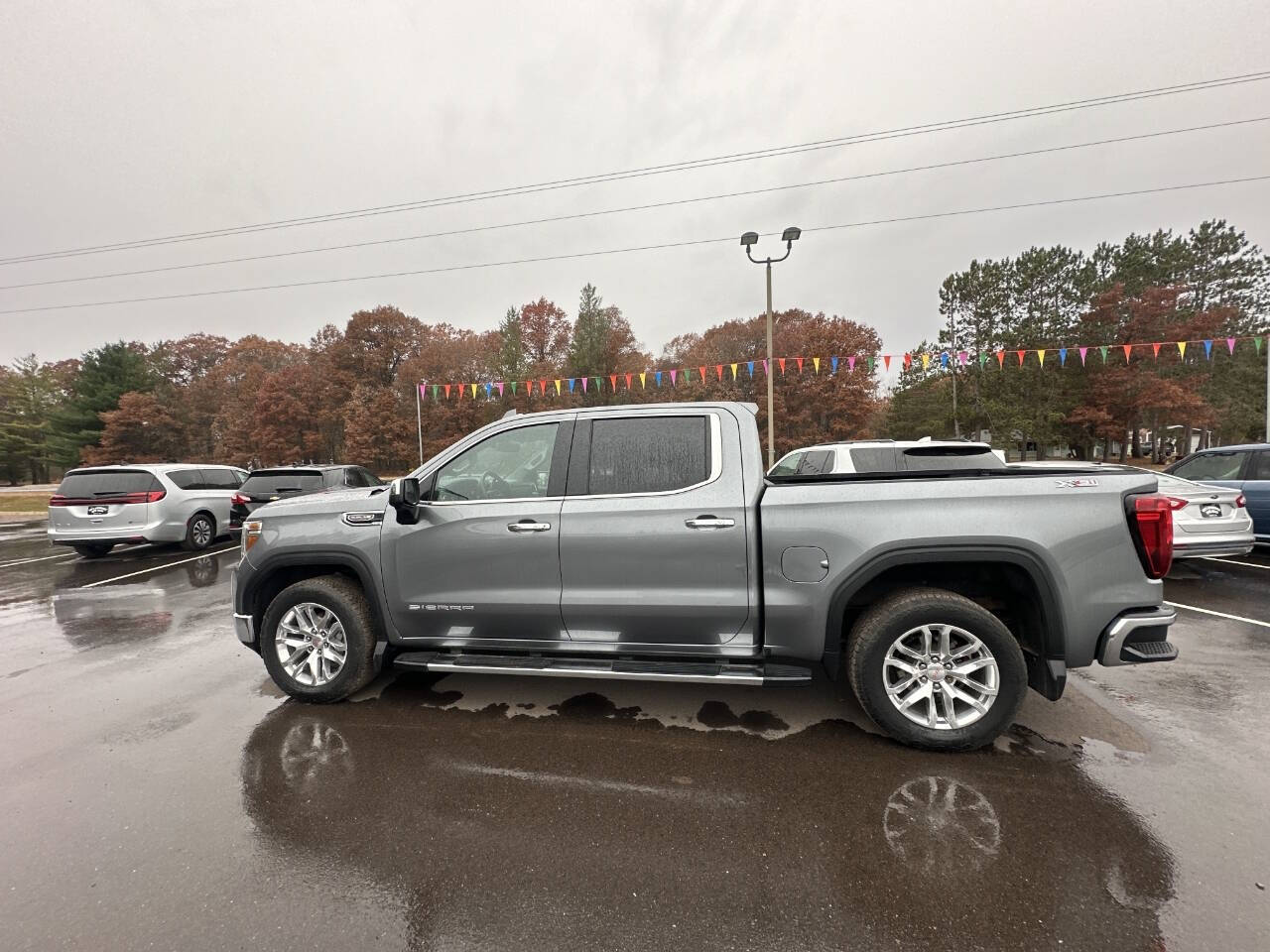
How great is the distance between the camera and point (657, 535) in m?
3.26

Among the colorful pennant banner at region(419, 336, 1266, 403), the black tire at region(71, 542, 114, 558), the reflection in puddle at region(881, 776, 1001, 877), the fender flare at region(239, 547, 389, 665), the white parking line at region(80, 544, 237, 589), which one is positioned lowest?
the reflection in puddle at region(881, 776, 1001, 877)

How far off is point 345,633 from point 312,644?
1.15 ft

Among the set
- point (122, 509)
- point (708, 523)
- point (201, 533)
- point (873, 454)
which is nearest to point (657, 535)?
point (708, 523)

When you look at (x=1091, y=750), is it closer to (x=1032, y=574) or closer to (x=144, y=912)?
(x=1032, y=574)

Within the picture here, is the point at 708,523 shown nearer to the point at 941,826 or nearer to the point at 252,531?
the point at 941,826

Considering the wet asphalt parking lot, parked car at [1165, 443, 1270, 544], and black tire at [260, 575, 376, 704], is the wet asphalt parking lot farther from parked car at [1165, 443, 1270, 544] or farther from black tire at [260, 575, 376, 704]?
parked car at [1165, 443, 1270, 544]

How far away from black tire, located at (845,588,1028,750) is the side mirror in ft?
9.52

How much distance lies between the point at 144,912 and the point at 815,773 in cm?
297

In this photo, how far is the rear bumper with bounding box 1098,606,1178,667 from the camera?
2836 millimetres

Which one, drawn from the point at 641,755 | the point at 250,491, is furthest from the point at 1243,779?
the point at 250,491

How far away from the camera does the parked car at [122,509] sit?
9.37 meters

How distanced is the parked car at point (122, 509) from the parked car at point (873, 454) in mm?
10859

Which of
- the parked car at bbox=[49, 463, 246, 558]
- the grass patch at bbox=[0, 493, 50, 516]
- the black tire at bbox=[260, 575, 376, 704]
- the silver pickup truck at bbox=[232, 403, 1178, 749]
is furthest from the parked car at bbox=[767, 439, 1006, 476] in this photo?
the grass patch at bbox=[0, 493, 50, 516]

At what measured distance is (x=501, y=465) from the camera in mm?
3713
